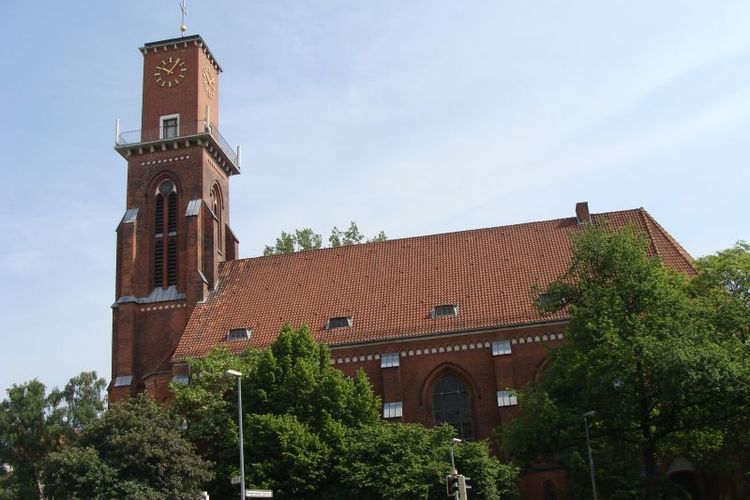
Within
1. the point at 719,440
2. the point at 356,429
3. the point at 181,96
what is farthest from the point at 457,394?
the point at 181,96

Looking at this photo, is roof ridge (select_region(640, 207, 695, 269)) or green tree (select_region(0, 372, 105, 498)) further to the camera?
green tree (select_region(0, 372, 105, 498))

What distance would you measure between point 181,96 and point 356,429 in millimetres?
23752

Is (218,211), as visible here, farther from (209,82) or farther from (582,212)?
(582,212)

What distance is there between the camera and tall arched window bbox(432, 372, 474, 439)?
38.3m

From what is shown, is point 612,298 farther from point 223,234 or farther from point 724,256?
point 223,234

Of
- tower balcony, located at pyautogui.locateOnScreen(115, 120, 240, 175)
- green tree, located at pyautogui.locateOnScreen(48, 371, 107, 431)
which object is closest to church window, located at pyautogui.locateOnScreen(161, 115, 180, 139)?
tower balcony, located at pyautogui.locateOnScreen(115, 120, 240, 175)

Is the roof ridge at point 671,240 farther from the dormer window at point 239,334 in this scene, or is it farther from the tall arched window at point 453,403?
the dormer window at point 239,334

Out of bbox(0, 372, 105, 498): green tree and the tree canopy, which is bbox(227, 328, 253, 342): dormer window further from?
bbox(0, 372, 105, 498): green tree

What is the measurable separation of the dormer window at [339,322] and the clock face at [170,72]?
1684cm

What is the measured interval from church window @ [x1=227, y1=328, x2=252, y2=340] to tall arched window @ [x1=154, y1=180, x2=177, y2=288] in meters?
5.35

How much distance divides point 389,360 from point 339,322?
368cm

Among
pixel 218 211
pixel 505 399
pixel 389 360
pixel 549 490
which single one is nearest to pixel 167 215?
pixel 218 211

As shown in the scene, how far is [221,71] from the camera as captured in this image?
5147 centimetres

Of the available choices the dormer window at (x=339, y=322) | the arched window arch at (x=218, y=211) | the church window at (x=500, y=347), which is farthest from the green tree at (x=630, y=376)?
the arched window arch at (x=218, y=211)
